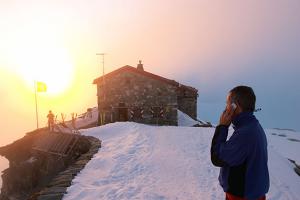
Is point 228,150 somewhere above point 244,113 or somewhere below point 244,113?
below

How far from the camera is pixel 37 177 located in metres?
20.6

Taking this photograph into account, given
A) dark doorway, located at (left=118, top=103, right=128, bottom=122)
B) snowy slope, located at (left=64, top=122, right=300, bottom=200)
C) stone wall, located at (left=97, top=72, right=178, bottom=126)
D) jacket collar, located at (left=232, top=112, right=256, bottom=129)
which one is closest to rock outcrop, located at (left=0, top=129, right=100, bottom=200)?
snowy slope, located at (left=64, top=122, right=300, bottom=200)

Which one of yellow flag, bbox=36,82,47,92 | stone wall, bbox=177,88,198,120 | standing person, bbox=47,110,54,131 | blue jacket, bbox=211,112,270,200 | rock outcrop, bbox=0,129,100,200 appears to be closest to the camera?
blue jacket, bbox=211,112,270,200

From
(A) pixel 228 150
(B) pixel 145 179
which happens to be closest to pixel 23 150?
(B) pixel 145 179

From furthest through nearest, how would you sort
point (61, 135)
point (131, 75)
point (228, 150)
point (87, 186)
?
point (131, 75) < point (61, 135) < point (87, 186) < point (228, 150)

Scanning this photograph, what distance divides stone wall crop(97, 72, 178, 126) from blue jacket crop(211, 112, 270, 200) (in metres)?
24.1

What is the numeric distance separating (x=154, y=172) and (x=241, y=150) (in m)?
7.46

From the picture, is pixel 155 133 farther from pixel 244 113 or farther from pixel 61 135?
pixel 244 113

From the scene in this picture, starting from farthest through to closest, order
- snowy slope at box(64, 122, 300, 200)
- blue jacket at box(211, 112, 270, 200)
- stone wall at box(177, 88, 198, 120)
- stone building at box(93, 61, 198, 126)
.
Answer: stone wall at box(177, 88, 198, 120) → stone building at box(93, 61, 198, 126) → snowy slope at box(64, 122, 300, 200) → blue jacket at box(211, 112, 270, 200)

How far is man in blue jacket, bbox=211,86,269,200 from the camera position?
389 centimetres

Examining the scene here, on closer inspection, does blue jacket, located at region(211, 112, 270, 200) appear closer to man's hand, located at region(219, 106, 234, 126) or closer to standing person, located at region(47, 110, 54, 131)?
man's hand, located at region(219, 106, 234, 126)

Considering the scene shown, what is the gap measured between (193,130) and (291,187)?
9.41 meters

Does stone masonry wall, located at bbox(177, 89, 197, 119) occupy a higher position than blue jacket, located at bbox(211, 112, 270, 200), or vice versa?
blue jacket, located at bbox(211, 112, 270, 200)

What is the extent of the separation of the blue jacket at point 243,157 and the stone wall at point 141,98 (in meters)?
24.1
